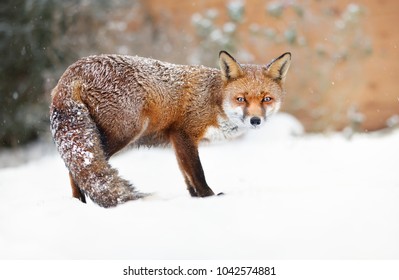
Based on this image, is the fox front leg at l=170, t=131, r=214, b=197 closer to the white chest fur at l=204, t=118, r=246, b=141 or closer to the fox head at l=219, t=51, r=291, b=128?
the white chest fur at l=204, t=118, r=246, b=141

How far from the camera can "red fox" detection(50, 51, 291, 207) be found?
3668mm

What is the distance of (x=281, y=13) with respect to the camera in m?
8.09

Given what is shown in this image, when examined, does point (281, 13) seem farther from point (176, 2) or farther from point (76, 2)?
point (76, 2)

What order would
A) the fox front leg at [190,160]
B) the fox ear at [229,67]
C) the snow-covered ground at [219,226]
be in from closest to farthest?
the snow-covered ground at [219,226], the fox front leg at [190,160], the fox ear at [229,67]

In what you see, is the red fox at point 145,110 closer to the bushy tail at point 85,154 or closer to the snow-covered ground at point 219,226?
the bushy tail at point 85,154

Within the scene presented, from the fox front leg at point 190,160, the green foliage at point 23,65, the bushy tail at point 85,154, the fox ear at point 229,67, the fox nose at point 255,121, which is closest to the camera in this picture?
the bushy tail at point 85,154

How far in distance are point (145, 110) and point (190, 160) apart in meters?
0.52

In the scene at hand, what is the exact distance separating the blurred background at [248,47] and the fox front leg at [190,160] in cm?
410

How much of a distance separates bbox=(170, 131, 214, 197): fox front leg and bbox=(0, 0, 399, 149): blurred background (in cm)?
410

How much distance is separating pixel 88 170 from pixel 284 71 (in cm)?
174

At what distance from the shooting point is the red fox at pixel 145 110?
3.67 meters

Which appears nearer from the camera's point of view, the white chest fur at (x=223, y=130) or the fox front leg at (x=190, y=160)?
the fox front leg at (x=190, y=160)

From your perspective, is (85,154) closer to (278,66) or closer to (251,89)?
(251,89)

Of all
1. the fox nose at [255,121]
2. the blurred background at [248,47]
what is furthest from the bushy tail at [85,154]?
the blurred background at [248,47]
